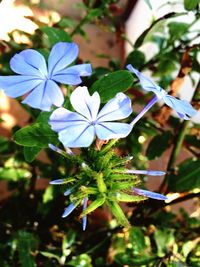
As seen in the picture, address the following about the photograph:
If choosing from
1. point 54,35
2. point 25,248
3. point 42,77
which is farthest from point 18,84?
point 25,248

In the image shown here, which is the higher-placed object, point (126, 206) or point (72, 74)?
point (72, 74)

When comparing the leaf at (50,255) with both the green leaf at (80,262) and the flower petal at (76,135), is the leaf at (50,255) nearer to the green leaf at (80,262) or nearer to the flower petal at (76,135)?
the green leaf at (80,262)

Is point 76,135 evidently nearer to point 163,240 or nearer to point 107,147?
point 107,147

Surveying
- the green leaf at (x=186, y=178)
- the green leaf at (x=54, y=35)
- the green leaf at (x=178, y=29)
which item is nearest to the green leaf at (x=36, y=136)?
the green leaf at (x=54, y=35)

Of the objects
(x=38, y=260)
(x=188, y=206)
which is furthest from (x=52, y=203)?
(x=188, y=206)

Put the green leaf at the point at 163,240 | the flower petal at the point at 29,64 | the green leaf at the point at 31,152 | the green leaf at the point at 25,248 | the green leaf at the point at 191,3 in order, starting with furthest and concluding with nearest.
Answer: the green leaf at the point at 163,240 → the green leaf at the point at 25,248 → the green leaf at the point at 191,3 → the green leaf at the point at 31,152 → the flower petal at the point at 29,64

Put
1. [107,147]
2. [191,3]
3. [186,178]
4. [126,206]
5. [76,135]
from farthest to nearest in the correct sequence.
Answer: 1. [126,206]
2. [186,178]
3. [191,3]
4. [107,147]
5. [76,135]

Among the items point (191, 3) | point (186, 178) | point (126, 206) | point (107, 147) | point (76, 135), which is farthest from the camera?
point (126, 206)

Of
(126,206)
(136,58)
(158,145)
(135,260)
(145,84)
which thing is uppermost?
(136,58)
